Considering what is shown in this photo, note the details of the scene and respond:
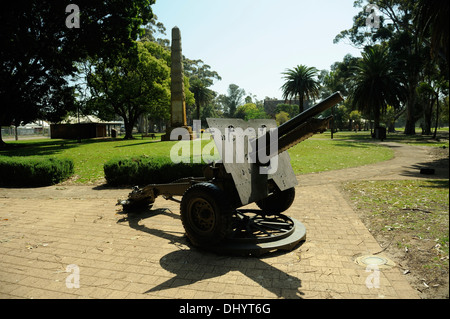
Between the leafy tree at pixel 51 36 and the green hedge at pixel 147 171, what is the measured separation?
15537mm

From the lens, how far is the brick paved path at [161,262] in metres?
3.18

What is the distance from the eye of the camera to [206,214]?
4043 mm

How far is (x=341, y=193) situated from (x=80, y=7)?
859 inches

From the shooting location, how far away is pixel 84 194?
8359 mm

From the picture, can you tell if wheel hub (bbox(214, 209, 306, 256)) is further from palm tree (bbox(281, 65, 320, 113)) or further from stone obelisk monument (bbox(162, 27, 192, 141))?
palm tree (bbox(281, 65, 320, 113))

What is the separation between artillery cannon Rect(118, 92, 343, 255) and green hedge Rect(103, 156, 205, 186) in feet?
14.4

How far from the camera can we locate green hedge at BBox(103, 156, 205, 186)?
918cm

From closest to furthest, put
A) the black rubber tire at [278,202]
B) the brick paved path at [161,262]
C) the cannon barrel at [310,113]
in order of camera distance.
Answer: the brick paved path at [161,262] → the cannon barrel at [310,113] → the black rubber tire at [278,202]

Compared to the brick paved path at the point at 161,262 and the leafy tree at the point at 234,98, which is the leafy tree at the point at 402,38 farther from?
the brick paved path at the point at 161,262

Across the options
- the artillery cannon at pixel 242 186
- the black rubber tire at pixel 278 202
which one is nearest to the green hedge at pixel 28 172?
the artillery cannon at pixel 242 186

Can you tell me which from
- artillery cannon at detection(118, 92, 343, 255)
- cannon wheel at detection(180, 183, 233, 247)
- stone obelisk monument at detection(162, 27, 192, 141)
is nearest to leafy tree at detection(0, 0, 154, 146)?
stone obelisk monument at detection(162, 27, 192, 141)
